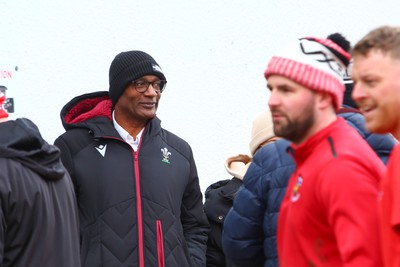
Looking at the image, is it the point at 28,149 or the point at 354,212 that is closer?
the point at 354,212

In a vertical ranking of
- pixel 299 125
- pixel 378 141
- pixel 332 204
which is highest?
pixel 299 125

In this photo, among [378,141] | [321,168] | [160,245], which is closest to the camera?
[321,168]

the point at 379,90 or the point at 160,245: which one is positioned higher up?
the point at 379,90

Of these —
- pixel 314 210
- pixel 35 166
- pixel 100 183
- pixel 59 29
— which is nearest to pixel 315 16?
pixel 59 29

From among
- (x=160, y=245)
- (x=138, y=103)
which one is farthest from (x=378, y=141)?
(x=138, y=103)

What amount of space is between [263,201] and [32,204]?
3.02 ft

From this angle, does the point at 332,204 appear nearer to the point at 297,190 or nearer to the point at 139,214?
the point at 297,190

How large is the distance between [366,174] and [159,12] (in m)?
3.18

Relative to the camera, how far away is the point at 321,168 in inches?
99.8

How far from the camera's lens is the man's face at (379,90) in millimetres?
2568

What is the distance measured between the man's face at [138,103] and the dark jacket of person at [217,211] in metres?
0.66

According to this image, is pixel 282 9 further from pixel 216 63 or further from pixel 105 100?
pixel 105 100

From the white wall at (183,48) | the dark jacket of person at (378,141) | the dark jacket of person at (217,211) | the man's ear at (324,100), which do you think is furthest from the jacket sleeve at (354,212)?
the white wall at (183,48)

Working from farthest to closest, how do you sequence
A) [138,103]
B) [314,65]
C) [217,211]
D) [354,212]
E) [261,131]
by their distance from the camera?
[217,211]
[138,103]
[261,131]
[314,65]
[354,212]
